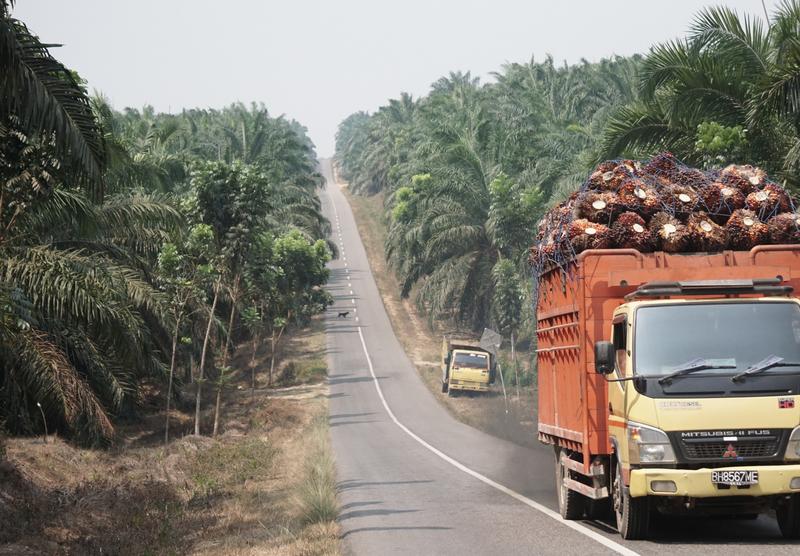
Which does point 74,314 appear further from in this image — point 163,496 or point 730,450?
point 730,450

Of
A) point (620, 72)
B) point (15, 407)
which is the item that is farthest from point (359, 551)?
point (620, 72)

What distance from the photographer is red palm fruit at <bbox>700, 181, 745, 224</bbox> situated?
12.9 metres

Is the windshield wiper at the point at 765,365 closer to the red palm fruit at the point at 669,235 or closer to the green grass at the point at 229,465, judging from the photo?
the red palm fruit at the point at 669,235

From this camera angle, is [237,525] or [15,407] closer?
[237,525]

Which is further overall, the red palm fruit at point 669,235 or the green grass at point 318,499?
the green grass at point 318,499

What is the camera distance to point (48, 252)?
21.6 metres

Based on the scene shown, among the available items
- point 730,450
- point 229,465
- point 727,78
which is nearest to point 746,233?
point 730,450

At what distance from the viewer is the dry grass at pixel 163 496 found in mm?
13570

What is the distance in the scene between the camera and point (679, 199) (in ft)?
42.0

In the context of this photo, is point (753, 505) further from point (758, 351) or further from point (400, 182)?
point (400, 182)

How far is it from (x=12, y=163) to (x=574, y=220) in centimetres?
679

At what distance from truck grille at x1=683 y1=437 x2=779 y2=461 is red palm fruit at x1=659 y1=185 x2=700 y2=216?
3.39 m

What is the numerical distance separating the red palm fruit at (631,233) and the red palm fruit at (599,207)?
12.1 inches

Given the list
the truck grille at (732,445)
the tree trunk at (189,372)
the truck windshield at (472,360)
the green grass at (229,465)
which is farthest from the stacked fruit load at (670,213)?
the truck windshield at (472,360)
